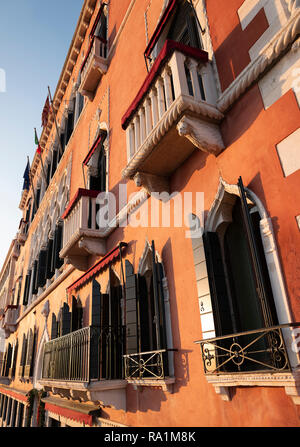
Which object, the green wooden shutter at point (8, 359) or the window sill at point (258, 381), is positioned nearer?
the window sill at point (258, 381)

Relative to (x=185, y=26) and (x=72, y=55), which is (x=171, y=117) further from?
(x=72, y=55)

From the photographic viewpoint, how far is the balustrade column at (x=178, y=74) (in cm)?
400

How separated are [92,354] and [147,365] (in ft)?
3.95

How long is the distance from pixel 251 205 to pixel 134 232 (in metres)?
2.85

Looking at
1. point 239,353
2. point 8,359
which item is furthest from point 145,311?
point 8,359

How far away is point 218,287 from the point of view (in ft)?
12.0

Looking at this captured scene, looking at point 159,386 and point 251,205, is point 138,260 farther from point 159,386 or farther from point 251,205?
point 251,205

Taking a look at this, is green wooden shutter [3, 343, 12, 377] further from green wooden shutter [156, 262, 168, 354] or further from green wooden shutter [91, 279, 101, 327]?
green wooden shutter [156, 262, 168, 354]

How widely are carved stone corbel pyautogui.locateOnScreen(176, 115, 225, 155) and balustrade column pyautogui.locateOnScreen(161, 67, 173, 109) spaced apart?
0.49 metres

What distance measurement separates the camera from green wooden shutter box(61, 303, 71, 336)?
8141 millimetres

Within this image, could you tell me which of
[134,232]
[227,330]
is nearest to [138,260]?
[134,232]

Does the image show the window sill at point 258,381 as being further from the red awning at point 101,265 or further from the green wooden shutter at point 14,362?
the green wooden shutter at point 14,362

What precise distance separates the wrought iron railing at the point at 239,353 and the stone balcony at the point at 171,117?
2.29m

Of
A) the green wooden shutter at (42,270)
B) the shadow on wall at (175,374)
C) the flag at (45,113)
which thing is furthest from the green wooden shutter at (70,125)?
the shadow on wall at (175,374)
